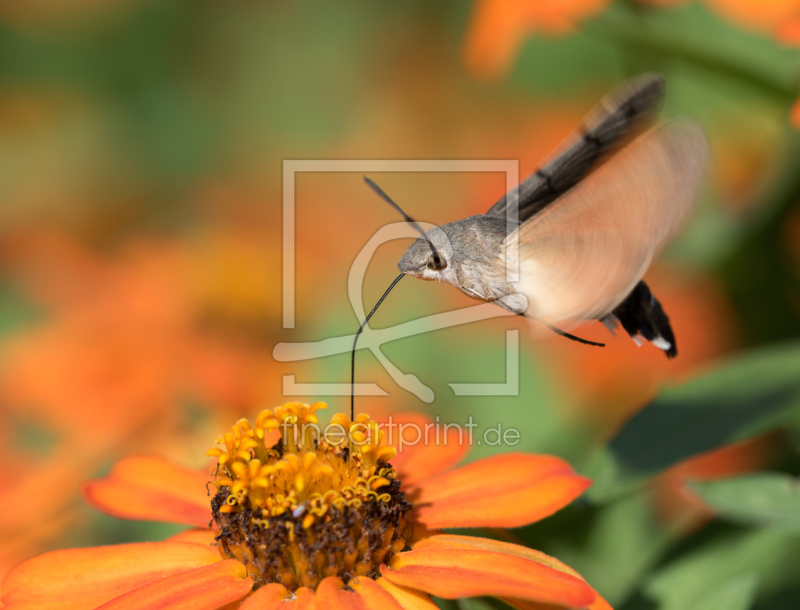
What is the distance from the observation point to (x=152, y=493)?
104cm

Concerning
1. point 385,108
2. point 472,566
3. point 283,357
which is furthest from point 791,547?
point 385,108

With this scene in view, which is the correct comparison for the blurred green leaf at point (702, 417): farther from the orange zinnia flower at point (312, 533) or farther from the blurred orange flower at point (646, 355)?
Answer: the blurred orange flower at point (646, 355)

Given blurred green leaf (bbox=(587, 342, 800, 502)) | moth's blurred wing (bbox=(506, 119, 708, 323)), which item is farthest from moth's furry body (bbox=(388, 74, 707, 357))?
blurred green leaf (bbox=(587, 342, 800, 502))

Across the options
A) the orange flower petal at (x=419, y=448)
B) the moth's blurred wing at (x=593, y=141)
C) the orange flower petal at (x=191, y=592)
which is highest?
the moth's blurred wing at (x=593, y=141)

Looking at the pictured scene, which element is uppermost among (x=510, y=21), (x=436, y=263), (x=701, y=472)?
(x=510, y=21)

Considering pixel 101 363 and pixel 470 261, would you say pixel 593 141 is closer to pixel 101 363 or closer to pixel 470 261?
pixel 470 261

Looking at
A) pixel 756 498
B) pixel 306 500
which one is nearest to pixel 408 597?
pixel 306 500

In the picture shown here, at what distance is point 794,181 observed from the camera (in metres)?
1.49

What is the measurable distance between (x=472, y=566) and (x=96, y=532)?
91 cm

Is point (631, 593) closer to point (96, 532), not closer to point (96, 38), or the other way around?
point (96, 532)

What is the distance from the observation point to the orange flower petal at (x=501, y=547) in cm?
82

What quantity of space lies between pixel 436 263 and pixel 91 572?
511 mm

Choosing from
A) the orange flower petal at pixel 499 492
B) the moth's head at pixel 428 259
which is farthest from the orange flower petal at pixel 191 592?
the moth's head at pixel 428 259

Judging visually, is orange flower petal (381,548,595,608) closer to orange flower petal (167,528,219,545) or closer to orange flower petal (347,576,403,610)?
orange flower petal (347,576,403,610)
